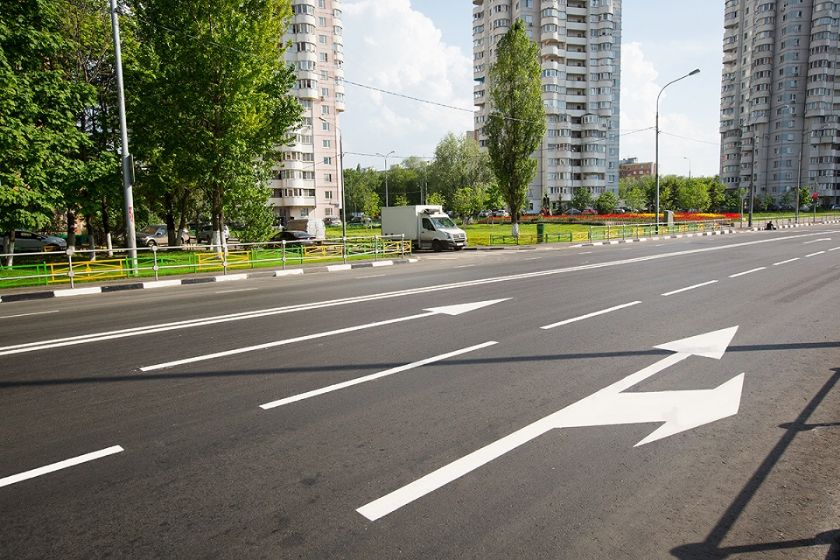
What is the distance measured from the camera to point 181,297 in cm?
1308

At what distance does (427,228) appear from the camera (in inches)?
1247

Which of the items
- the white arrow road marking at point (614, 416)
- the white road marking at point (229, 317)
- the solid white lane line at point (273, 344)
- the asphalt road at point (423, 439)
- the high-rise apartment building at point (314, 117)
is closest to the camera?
the asphalt road at point (423, 439)

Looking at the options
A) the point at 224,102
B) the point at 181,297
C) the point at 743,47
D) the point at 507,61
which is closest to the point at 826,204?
the point at 743,47

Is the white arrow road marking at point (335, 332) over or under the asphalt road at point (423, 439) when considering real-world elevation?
over

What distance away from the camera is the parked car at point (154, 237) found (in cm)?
4055

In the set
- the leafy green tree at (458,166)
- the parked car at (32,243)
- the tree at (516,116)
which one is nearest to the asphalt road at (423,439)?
the parked car at (32,243)

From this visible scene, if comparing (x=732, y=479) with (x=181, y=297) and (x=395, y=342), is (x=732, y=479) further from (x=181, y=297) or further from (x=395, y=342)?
(x=181, y=297)

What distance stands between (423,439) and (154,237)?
46144 millimetres

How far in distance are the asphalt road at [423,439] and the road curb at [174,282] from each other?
6.34 meters

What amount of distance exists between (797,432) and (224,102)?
24.8 m

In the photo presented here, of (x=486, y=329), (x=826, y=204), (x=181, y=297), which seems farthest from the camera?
(x=826, y=204)

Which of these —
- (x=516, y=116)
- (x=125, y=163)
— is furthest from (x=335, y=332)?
(x=516, y=116)

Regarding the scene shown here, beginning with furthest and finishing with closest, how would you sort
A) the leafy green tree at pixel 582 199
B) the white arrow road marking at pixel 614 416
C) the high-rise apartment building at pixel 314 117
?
the leafy green tree at pixel 582 199
the high-rise apartment building at pixel 314 117
the white arrow road marking at pixel 614 416

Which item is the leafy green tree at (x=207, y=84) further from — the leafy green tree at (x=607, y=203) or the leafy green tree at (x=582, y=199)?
the leafy green tree at (x=582, y=199)
